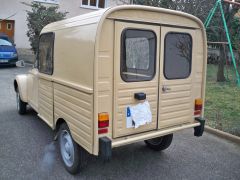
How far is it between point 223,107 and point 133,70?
4.46 meters

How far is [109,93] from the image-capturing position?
3266mm

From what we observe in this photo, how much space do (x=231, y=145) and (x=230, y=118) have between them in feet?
4.51

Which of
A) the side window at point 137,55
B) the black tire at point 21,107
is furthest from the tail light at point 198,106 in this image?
the black tire at point 21,107

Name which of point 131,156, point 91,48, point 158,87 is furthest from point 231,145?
point 91,48

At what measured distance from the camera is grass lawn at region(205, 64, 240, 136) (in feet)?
19.0

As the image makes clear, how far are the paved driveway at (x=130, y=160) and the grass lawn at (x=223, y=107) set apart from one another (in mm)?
513

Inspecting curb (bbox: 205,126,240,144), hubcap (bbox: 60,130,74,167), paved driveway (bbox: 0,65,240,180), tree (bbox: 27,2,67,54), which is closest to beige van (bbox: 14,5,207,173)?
hubcap (bbox: 60,130,74,167)

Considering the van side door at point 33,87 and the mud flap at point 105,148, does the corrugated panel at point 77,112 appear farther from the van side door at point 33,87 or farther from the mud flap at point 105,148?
the van side door at point 33,87

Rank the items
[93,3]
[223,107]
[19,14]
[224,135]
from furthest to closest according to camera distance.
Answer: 1. [93,3]
2. [19,14]
3. [223,107]
4. [224,135]

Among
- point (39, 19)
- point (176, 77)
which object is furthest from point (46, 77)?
point (39, 19)

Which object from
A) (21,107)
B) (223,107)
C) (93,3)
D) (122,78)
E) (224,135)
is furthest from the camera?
(93,3)

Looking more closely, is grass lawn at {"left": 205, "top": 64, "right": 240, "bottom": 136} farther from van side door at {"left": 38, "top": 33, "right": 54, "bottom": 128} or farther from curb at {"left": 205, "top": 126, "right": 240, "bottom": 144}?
van side door at {"left": 38, "top": 33, "right": 54, "bottom": 128}

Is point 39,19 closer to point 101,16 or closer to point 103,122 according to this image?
point 101,16

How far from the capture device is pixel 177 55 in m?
3.90
